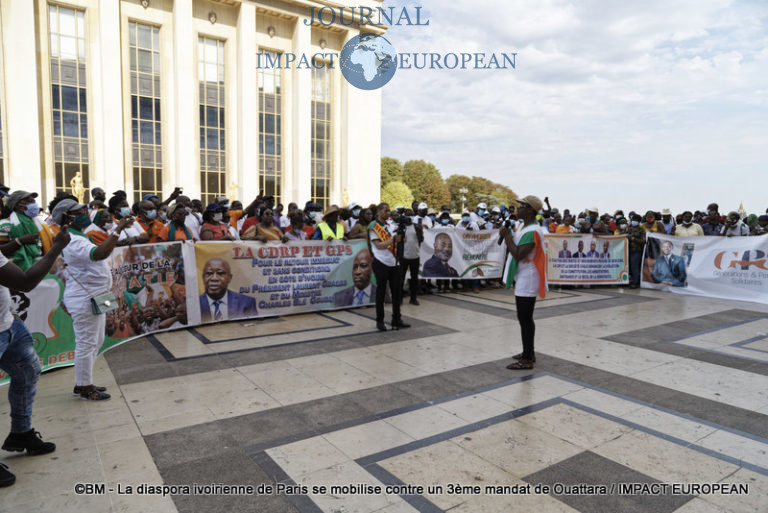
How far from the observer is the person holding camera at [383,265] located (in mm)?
7590

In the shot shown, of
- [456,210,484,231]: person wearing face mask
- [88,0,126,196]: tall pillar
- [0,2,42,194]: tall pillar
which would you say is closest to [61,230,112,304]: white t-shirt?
[456,210,484,231]: person wearing face mask

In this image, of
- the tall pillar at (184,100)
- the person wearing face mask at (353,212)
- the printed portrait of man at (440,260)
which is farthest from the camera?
the tall pillar at (184,100)

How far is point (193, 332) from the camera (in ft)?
23.8

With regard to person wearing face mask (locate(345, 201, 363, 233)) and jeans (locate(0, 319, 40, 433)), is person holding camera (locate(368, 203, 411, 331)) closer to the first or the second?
person wearing face mask (locate(345, 201, 363, 233))

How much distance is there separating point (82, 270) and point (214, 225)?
12.4ft

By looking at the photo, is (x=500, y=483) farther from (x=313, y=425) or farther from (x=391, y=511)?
(x=313, y=425)

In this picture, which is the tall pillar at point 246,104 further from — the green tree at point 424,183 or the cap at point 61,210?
the green tree at point 424,183

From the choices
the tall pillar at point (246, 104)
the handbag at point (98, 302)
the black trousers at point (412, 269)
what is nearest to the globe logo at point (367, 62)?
the tall pillar at point (246, 104)

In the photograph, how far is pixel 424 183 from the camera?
75562 millimetres

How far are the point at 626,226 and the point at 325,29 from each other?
3304 cm

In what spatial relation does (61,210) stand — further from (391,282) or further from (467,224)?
(467,224)

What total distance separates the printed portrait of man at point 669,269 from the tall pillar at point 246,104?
92.4 feet

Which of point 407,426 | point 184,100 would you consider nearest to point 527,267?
point 407,426

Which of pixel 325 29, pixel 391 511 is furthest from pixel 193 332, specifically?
pixel 325 29
